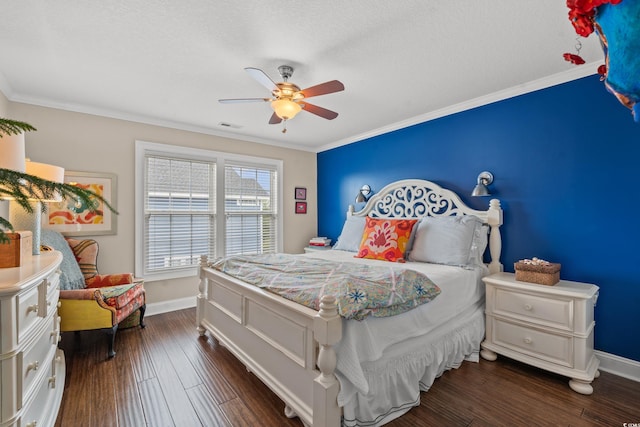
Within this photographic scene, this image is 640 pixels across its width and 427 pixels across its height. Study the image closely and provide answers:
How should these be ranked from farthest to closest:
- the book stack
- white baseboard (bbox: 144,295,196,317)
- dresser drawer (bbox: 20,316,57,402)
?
the book stack < white baseboard (bbox: 144,295,196,317) < dresser drawer (bbox: 20,316,57,402)

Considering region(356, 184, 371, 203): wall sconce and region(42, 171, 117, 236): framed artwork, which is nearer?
region(42, 171, 117, 236): framed artwork

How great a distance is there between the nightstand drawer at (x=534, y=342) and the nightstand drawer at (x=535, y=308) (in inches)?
3.2

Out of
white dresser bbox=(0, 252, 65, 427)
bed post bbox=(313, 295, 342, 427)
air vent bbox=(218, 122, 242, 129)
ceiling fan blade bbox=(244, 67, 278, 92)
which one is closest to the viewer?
white dresser bbox=(0, 252, 65, 427)

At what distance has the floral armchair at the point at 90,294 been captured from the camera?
2577mm

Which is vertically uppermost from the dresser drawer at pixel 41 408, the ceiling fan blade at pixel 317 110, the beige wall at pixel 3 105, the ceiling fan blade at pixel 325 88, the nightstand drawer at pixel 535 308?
the beige wall at pixel 3 105

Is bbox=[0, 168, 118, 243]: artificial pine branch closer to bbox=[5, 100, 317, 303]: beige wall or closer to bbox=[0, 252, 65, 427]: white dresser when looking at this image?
bbox=[0, 252, 65, 427]: white dresser

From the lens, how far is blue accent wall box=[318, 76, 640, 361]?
2.32m

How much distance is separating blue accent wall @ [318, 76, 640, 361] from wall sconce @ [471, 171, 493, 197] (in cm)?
7

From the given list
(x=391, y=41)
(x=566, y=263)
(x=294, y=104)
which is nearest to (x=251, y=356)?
(x=294, y=104)

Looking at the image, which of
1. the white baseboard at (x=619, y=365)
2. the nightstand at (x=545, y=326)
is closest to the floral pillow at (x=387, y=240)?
the nightstand at (x=545, y=326)

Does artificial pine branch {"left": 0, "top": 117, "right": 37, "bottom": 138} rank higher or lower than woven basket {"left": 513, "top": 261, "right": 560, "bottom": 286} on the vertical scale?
higher

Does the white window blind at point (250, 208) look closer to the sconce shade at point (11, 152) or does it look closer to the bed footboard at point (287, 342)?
the bed footboard at point (287, 342)

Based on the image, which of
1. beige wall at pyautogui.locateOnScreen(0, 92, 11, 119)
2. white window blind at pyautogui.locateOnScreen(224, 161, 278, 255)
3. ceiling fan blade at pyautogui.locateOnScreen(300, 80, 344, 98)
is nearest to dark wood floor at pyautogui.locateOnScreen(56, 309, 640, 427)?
white window blind at pyautogui.locateOnScreen(224, 161, 278, 255)

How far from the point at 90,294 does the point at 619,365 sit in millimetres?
4371
